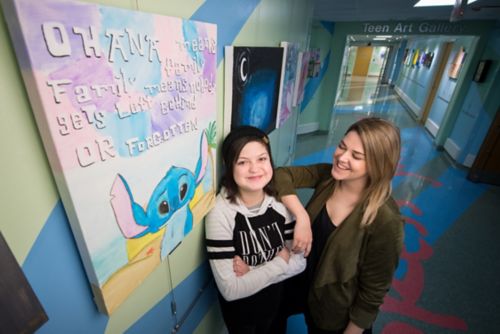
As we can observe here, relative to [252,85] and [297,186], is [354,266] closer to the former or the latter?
[297,186]

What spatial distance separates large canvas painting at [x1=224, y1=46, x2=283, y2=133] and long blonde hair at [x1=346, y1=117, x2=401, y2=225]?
0.61m

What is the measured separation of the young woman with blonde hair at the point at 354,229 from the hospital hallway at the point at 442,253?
3.18 ft

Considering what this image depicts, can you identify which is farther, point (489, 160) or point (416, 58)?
point (416, 58)

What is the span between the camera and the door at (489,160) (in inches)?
155

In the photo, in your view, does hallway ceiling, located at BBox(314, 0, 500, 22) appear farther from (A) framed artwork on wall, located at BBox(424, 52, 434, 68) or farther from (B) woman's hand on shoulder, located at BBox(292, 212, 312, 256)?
(A) framed artwork on wall, located at BBox(424, 52, 434, 68)

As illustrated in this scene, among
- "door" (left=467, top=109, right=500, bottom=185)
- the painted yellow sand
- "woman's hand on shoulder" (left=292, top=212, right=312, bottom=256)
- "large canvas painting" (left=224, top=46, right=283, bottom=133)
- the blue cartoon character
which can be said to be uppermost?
"large canvas painting" (left=224, top=46, right=283, bottom=133)

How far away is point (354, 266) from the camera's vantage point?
1120 millimetres

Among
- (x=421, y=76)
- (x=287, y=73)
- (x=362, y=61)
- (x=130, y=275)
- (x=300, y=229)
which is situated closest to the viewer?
(x=130, y=275)

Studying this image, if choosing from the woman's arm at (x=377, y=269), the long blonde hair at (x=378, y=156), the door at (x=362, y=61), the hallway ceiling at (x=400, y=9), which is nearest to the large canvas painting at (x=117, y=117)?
the long blonde hair at (x=378, y=156)

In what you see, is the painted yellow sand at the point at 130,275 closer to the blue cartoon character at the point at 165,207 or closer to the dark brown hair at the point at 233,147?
the blue cartoon character at the point at 165,207

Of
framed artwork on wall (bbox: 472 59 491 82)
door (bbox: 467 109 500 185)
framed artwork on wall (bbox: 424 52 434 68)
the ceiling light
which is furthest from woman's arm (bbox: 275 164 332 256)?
framed artwork on wall (bbox: 424 52 434 68)

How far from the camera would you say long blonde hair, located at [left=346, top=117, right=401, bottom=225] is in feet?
3.30

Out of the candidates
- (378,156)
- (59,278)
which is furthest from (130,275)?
(378,156)

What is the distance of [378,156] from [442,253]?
98.0 inches
